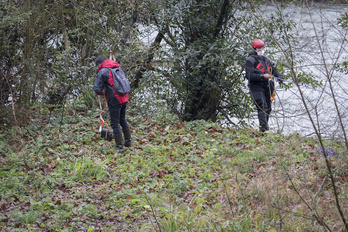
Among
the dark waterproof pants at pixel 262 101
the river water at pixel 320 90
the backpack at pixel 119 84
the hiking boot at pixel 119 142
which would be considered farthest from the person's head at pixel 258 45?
the hiking boot at pixel 119 142

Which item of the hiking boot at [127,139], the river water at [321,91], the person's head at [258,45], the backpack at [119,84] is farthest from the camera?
the hiking boot at [127,139]

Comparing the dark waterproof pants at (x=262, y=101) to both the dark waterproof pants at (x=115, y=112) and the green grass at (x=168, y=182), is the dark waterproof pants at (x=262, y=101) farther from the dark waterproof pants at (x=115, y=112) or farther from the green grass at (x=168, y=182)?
the dark waterproof pants at (x=115, y=112)

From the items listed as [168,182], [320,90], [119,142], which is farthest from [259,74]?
[168,182]

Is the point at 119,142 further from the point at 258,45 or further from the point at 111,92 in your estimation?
the point at 258,45

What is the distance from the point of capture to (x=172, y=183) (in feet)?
19.8

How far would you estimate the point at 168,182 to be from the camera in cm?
611

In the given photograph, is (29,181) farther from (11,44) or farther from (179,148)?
(11,44)

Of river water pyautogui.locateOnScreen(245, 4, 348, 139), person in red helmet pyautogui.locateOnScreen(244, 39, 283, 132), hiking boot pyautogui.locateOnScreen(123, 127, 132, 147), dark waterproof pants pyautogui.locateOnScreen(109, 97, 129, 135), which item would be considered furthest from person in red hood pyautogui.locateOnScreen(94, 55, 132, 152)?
river water pyautogui.locateOnScreen(245, 4, 348, 139)

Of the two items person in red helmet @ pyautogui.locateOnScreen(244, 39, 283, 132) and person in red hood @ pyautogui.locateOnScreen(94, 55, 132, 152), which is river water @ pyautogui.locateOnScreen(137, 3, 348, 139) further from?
person in red hood @ pyautogui.locateOnScreen(94, 55, 132, 152)

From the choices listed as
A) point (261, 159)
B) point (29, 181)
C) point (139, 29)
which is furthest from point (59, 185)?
point (139, 29)

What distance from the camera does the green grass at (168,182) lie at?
176 inches

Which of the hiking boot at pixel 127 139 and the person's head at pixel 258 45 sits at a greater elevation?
the person's head at pixel 258 45

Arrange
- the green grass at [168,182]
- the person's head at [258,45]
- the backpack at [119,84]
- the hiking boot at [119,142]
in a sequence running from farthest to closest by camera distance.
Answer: the person's head at [258,45] < the hiking boot at [119,142] < the backpack at [119,84] < the green grass at [168,182]

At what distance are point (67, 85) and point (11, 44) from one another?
1992 millimetres
